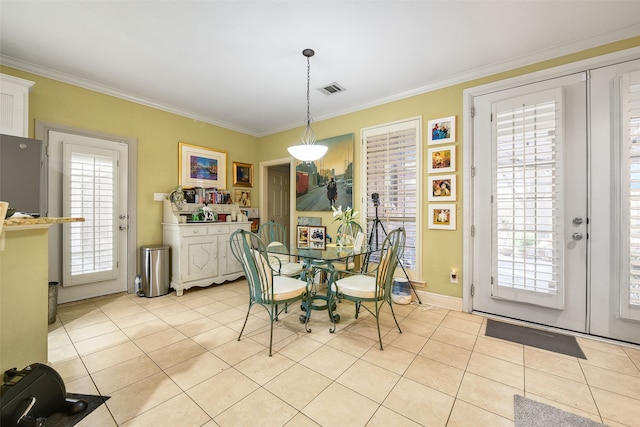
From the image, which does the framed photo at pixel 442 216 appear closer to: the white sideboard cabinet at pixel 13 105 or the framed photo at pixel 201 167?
the framed photo at pixel 201 167

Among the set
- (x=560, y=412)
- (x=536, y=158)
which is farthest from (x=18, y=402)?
(x=536, y=158)

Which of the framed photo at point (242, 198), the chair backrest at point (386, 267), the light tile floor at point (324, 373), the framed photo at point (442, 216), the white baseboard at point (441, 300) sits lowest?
the light tile floor at point (324, 373)

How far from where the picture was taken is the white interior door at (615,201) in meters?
2.24

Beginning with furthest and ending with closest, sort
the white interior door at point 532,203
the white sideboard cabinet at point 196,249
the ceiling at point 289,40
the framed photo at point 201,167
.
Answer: the framed photo at point 201,167 → the white sideboard cabinet at point 196,249 → the white interior door at point 532,203 → the ceiling at point 289,40

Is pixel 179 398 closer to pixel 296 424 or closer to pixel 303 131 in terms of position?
pixel 296 424

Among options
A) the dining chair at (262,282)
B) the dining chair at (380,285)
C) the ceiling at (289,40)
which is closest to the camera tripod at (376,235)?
the dining chair at (380,285)

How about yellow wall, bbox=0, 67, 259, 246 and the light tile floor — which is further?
yellow wall, bbox=0, 67, 259, 246

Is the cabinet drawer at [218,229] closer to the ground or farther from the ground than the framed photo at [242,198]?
closer to the ground

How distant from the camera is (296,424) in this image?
1.42 metres

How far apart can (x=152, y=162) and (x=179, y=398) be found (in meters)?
3.37

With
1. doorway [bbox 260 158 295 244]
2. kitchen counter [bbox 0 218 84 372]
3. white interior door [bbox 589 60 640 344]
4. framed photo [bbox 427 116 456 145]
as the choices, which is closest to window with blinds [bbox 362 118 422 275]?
framed photo [bbox 427 116 456 145]

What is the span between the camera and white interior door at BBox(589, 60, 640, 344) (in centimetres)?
224

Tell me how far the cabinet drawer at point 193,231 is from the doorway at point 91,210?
2.30 ft

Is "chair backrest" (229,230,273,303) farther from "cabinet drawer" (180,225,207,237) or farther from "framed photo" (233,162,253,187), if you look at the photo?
"framed photo" (233,162,253,187)
